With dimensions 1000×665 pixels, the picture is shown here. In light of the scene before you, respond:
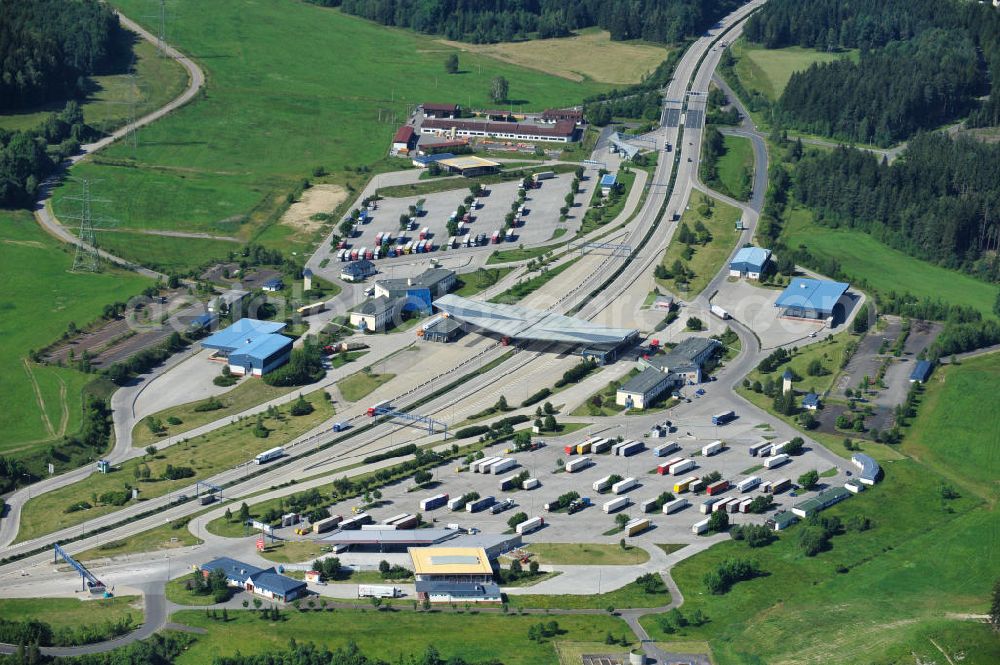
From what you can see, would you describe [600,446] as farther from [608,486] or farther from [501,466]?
[501,466]

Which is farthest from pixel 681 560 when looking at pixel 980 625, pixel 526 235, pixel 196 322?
pixel 526 235

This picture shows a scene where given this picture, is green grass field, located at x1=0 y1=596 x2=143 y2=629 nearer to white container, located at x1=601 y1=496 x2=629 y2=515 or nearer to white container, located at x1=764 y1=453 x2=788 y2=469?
white container, located at x1=601 y1=496 x2=629 y2=515

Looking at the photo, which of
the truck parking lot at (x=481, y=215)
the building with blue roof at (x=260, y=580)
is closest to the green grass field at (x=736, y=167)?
the truck parking lot at (x=481, y=215)

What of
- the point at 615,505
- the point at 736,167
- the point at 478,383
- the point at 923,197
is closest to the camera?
the point at 615,505

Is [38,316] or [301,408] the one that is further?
[38,316]

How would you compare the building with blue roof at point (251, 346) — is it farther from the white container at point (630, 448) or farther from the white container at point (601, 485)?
the white container at point (601, 485)

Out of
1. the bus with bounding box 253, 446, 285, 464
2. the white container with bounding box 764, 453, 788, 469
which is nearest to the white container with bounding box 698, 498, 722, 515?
the white container with bounding box 764, 453, 788, 469

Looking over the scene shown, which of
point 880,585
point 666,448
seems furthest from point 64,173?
point 880,585
